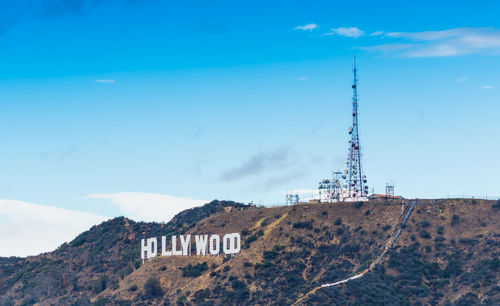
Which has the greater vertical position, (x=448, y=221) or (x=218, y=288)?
(x=448, y=221)

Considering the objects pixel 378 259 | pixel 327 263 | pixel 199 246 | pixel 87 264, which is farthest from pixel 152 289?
pixel 87 264

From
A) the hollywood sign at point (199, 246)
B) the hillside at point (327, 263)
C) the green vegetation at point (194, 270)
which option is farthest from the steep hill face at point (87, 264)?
the green vegetation at point (194, 270)

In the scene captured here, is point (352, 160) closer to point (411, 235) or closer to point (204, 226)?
point (411, 235)

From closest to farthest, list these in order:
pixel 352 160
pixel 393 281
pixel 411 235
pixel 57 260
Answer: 1. pixel 393 281
2. pixel 411 235
3. pixel 352 160
4. pixel 57 260

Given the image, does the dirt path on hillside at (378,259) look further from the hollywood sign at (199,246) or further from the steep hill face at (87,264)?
the steep hill face at (87,264)

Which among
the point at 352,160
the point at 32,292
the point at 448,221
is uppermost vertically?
the point at 352,160

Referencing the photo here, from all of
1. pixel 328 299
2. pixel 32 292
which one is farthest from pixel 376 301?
pixel 32 292
